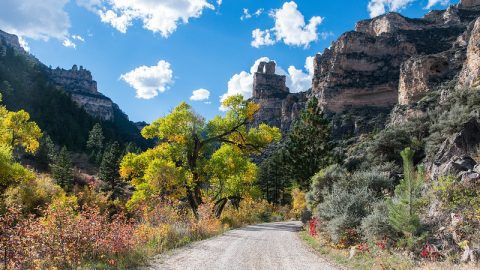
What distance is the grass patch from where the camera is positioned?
24.5ft

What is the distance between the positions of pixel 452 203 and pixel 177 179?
1180cm

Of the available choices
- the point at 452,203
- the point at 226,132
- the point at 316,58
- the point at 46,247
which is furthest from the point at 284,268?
the point at 316,58

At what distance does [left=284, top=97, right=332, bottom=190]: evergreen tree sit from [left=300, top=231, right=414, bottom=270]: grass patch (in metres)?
20.9

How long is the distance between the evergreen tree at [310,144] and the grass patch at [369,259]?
20.9 meters

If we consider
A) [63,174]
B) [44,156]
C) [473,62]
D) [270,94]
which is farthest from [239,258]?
[270,94]

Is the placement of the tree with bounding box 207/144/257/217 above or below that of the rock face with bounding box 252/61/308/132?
below

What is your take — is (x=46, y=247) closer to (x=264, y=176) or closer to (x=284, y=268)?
(x=284, y=268)

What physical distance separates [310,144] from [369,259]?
24.7m

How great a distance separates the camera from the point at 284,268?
860 cm

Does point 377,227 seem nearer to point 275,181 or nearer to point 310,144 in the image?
point 310,144

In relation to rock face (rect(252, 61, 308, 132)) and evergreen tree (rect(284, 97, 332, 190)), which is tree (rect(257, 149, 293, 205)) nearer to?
evergreen tree (rect(284, 97, 332, 190))

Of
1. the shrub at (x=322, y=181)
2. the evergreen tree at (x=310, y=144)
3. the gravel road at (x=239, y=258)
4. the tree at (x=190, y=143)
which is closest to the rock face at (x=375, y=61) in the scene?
the evergreen tree at (x=310, y=144)

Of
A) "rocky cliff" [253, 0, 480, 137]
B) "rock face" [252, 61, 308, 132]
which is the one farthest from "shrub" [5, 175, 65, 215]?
"rock face" [252, 61, 308, 132]

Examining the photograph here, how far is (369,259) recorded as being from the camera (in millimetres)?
8625
